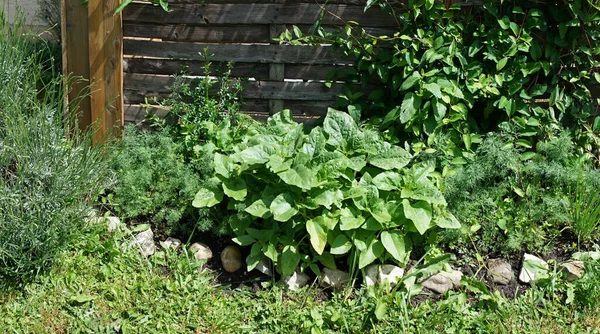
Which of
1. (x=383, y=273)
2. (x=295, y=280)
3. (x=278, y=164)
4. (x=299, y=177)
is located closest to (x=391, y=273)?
→ (x=383, y=273)

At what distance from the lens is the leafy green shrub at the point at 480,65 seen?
4.54m

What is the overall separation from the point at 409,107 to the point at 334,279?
1298 mm

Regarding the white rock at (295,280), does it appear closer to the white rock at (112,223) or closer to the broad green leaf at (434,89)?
the white rock at (112,223)

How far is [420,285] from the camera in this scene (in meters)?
3.90

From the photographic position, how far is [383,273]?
3982mm

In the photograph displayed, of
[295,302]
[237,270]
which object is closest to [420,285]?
[295,302]

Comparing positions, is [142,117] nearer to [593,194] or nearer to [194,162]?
[194,162]

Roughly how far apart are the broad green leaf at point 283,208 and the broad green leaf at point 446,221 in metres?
0.84

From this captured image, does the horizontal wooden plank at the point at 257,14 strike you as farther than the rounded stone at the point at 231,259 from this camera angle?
Yes

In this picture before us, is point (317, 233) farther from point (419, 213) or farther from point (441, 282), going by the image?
point (441, 282)

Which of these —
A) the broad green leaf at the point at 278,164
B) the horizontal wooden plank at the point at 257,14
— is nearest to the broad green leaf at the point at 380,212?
the broad green leaf at the point at 278,164

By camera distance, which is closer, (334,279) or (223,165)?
(334,279)

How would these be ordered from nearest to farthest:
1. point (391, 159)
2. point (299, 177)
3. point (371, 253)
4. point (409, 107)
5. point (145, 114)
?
point (299, 177) → point (371, 253) → point (391, 159) → point (409, 107) → point (145, 114)

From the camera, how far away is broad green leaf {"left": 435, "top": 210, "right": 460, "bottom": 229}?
3926mm
